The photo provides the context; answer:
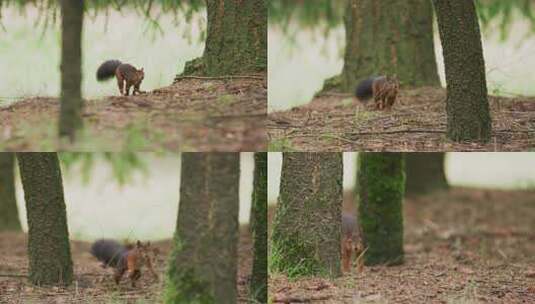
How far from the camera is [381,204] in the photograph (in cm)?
839

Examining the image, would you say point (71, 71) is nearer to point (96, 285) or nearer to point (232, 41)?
point (232, 41)

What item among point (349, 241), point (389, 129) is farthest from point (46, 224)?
point (389, 129)

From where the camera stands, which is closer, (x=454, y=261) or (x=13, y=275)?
(x=13, y=275)

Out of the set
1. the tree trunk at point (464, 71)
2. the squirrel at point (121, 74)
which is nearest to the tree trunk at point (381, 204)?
the tree trunk at point (464, 71)

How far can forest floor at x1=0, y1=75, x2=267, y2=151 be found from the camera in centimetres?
602

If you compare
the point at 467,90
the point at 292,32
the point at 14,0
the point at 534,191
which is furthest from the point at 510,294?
the point at 534,191

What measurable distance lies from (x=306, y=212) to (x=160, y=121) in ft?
4.70

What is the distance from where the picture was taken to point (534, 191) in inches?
513

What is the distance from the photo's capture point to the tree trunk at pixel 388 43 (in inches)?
332

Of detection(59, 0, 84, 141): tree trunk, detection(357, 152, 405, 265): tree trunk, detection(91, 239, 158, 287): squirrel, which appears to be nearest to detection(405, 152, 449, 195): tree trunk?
detection(357, 152, 405, 265): tree trunk

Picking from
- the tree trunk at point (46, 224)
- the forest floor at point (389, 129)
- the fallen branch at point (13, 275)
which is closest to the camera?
the forest floor at point (389, 129)

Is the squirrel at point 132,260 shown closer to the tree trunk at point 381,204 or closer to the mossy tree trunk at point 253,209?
the mossy tree trunk at point 253,209

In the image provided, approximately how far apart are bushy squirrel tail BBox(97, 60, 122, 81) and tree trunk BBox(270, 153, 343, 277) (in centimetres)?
129

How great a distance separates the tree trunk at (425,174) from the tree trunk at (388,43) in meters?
3.62
